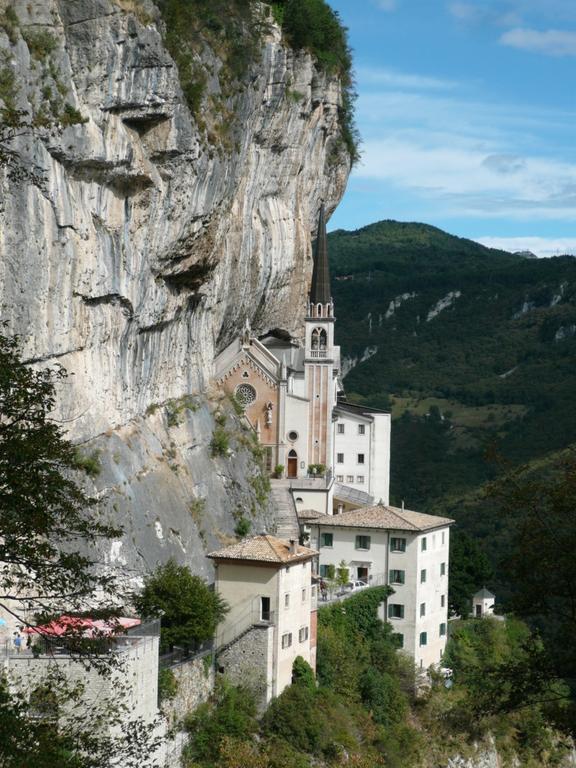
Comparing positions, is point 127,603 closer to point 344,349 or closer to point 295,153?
point 295,153

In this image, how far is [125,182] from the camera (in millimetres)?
40156

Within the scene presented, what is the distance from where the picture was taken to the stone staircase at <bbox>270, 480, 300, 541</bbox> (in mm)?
53997

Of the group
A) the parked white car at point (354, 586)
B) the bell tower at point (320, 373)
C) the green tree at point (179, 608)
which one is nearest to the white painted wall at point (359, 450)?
the bell tower at point (320, 373)

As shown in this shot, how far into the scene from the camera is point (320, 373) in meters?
64.6

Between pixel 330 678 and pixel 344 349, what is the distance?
107 m

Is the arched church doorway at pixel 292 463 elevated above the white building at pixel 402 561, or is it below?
above

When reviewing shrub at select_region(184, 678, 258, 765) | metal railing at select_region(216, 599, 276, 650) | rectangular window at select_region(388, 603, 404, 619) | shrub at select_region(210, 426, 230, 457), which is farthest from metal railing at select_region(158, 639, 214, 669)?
shrub at select_region(210, 426, 230, 457)

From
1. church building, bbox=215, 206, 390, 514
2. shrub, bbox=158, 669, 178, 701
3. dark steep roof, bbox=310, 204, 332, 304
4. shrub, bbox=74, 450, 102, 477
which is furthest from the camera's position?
dark steep roof, bbox=310, 204, 332, 304

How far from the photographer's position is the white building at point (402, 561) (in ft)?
163

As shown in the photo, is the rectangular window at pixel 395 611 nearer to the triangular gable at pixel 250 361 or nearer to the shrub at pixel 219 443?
the shrub at pixel 219 443

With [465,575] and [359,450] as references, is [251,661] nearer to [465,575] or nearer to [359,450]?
[465,575]

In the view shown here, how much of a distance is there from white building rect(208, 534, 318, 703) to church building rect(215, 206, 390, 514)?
65.5ft

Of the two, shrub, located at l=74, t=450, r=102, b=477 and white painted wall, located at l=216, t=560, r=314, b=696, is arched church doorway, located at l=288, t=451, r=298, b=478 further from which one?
shrub, located at l=74, t=450, r=102, b=477

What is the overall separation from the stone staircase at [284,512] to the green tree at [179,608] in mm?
16252
